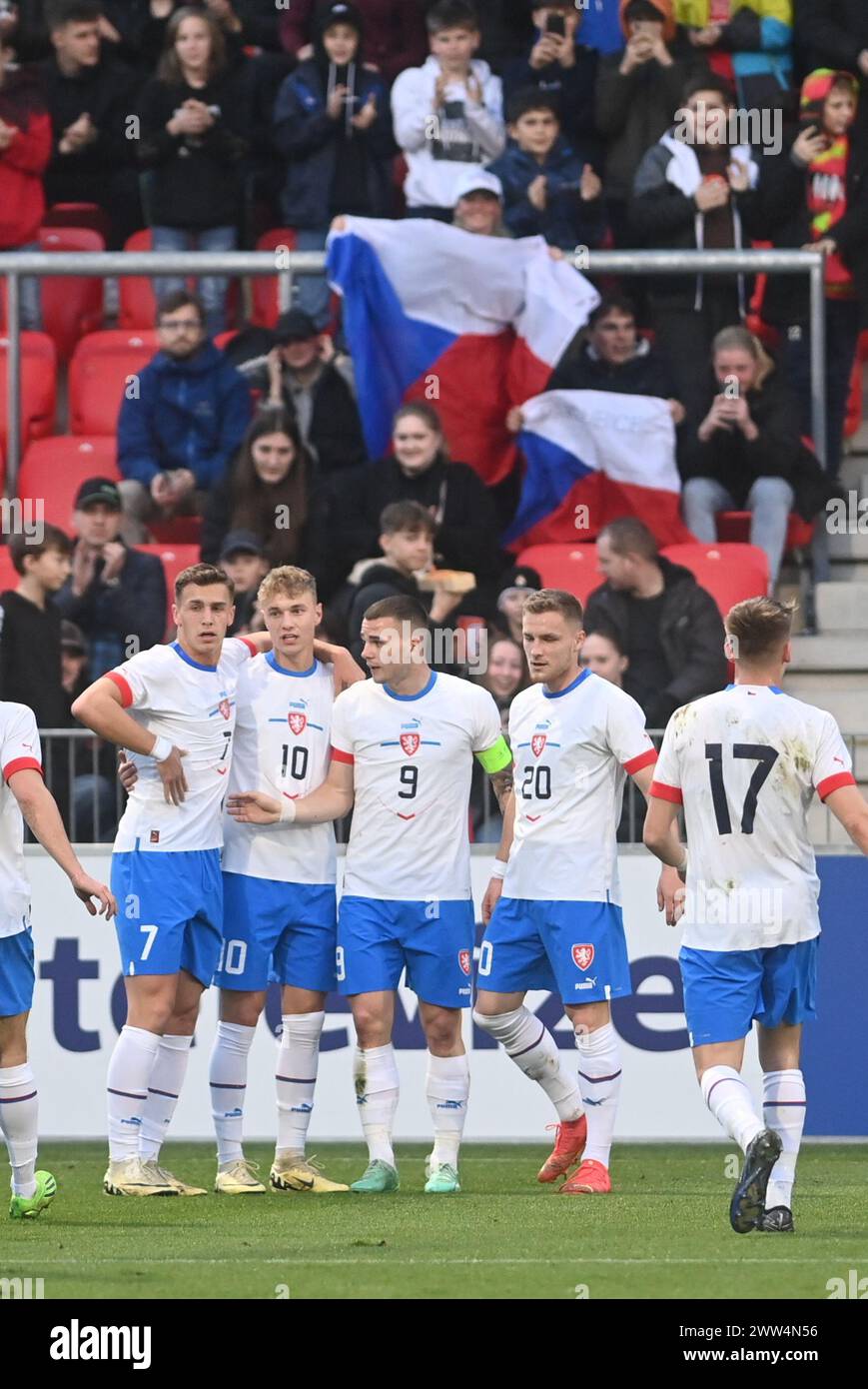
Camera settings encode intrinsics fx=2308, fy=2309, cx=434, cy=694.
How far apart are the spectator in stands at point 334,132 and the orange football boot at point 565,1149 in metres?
6.67

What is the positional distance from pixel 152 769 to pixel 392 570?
3.41 m

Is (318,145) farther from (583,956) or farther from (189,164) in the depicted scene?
(583,956)

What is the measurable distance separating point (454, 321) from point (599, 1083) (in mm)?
5771

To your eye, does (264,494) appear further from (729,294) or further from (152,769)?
(152,769)

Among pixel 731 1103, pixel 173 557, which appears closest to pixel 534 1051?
pixel 731 1103

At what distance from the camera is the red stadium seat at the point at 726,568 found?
11.9m

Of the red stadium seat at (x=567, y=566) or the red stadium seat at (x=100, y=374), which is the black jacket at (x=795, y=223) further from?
the red stadium seat at (x=100, y=374)

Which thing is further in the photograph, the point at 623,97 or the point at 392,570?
the point at 623,97

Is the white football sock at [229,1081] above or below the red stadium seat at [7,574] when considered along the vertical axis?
below

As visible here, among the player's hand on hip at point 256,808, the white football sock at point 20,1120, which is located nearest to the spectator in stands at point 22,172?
the player's hand on hip at point 256,808

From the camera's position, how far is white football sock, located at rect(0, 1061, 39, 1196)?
292 inches

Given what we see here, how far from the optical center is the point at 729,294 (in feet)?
42.1

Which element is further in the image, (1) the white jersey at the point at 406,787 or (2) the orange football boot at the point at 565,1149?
(2) the orange football boot at the point at 565,1149
